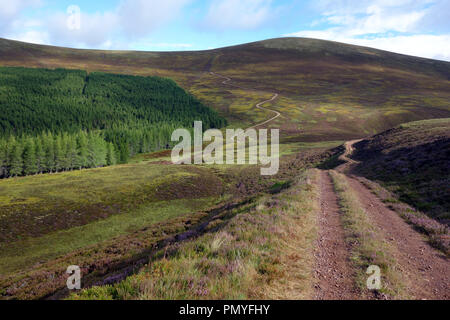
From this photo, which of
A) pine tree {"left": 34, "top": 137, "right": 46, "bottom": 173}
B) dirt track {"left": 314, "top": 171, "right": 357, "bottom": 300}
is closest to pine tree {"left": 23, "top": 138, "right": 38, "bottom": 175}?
pine tree {"left": 34, "top": 137, "right": 46, "bottom": 173}

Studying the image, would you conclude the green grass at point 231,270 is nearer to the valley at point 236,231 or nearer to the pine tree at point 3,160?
the valley at point 236,231

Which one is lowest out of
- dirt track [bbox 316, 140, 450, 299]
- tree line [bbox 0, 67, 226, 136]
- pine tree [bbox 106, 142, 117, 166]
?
pine tree [bbox 106, 142, 117, 166]

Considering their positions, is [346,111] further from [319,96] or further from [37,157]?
[37,157]

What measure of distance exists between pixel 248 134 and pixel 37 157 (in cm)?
8709

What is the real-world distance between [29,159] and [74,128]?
76.5 metres

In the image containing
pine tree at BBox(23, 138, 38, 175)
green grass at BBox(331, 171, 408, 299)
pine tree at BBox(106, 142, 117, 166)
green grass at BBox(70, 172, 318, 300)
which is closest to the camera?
green grass at BBox(70, 172, 318, 300)

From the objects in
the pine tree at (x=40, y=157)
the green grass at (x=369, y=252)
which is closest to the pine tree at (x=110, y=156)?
the pine tree at (x=40, y=157)

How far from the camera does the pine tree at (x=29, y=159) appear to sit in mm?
81125

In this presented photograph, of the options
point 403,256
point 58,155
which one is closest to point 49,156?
point 58,155

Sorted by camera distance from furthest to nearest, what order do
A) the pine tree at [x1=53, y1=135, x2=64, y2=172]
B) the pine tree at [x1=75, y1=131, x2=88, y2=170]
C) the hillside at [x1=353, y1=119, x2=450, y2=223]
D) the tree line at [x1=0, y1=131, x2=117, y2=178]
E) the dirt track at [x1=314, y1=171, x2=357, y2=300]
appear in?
1. the pine tree at [x1=75, y1=131, x2=88, y2=170]
2. the pine tree at [x1=53, y1=135, x2=64, y2=172]
3. the tree line at [x1=0, y1=131, x2=117, y2=178]
4. the hillside at [x1=353, y1=119, x2=450, y2=223]
5. the dirt track at [x1=314, y1=171, x2=357, y2=300]

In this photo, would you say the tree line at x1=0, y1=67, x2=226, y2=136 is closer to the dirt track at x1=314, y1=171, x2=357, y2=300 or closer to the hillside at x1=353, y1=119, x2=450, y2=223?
the hillside at x1=353, y1=119, x2=450, y2=223

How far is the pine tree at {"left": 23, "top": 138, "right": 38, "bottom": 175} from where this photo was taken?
8112 centimetres

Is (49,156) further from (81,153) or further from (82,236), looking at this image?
(82,236)
